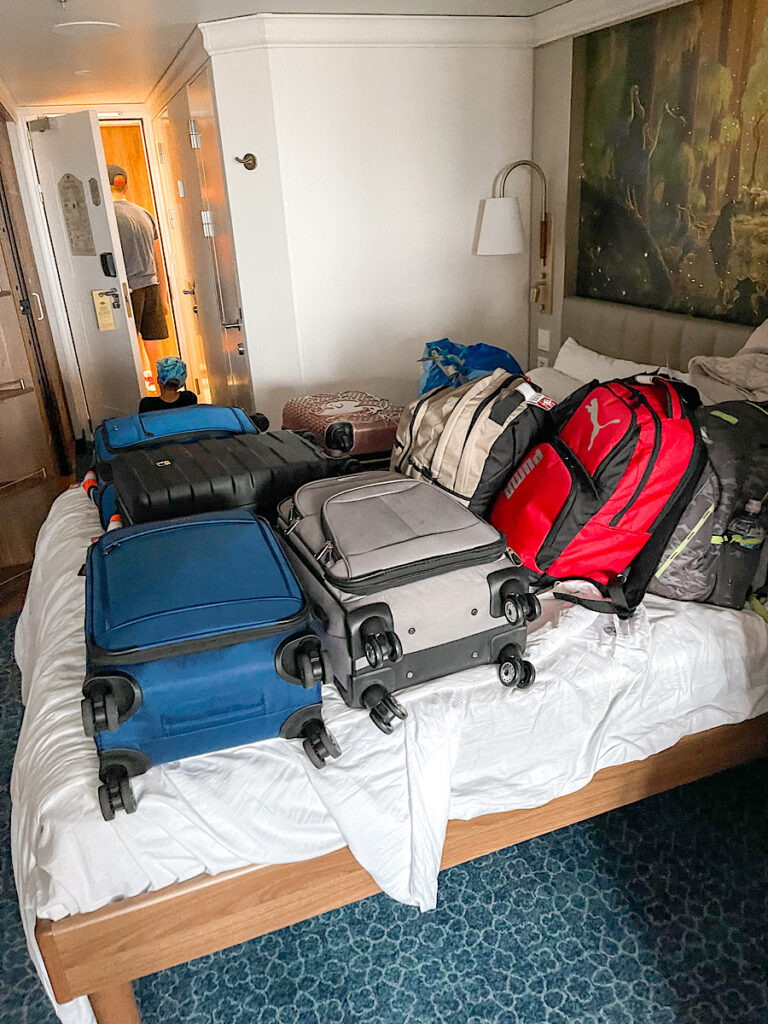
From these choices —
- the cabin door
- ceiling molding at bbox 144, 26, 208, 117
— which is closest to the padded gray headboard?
ceiling molding at bbox 144, 26, 208, 117

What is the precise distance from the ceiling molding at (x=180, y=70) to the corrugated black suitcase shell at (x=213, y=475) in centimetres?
198

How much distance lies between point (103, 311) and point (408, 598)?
12.8ft

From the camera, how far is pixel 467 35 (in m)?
3.21

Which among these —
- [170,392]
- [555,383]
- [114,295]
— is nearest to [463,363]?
[555,383]

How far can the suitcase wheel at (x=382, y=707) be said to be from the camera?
1360mm

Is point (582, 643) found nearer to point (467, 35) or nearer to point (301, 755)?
point (301, 755)

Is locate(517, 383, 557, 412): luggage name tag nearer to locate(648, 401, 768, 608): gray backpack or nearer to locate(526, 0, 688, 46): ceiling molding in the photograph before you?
locate(648, 401, 768, 608): gray backpack

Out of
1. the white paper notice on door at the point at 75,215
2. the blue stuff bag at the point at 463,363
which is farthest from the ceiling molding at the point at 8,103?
the blue stuff bag at the point at 463,363

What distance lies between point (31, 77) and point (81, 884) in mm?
4187

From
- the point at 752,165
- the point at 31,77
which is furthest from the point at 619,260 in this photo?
the point at 31,77

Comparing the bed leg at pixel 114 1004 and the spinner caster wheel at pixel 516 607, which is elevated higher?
the spinner caster wheel at pixel 516 607

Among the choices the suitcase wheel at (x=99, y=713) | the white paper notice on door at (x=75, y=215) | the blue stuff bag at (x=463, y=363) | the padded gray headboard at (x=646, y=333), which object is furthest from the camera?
the white paper notice on door at (x=75, y=215)

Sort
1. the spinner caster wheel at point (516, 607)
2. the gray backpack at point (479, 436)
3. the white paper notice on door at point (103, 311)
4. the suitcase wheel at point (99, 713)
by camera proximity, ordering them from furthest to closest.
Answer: the white paper notice on door at point (103, 311), the gray backpack at point (479, 436), the spinner caster wheel at point (516, 607), the suitcase wheel at point (99, 713)

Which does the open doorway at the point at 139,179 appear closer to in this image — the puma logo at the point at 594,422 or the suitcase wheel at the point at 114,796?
the puma logo at the point at 594,422
